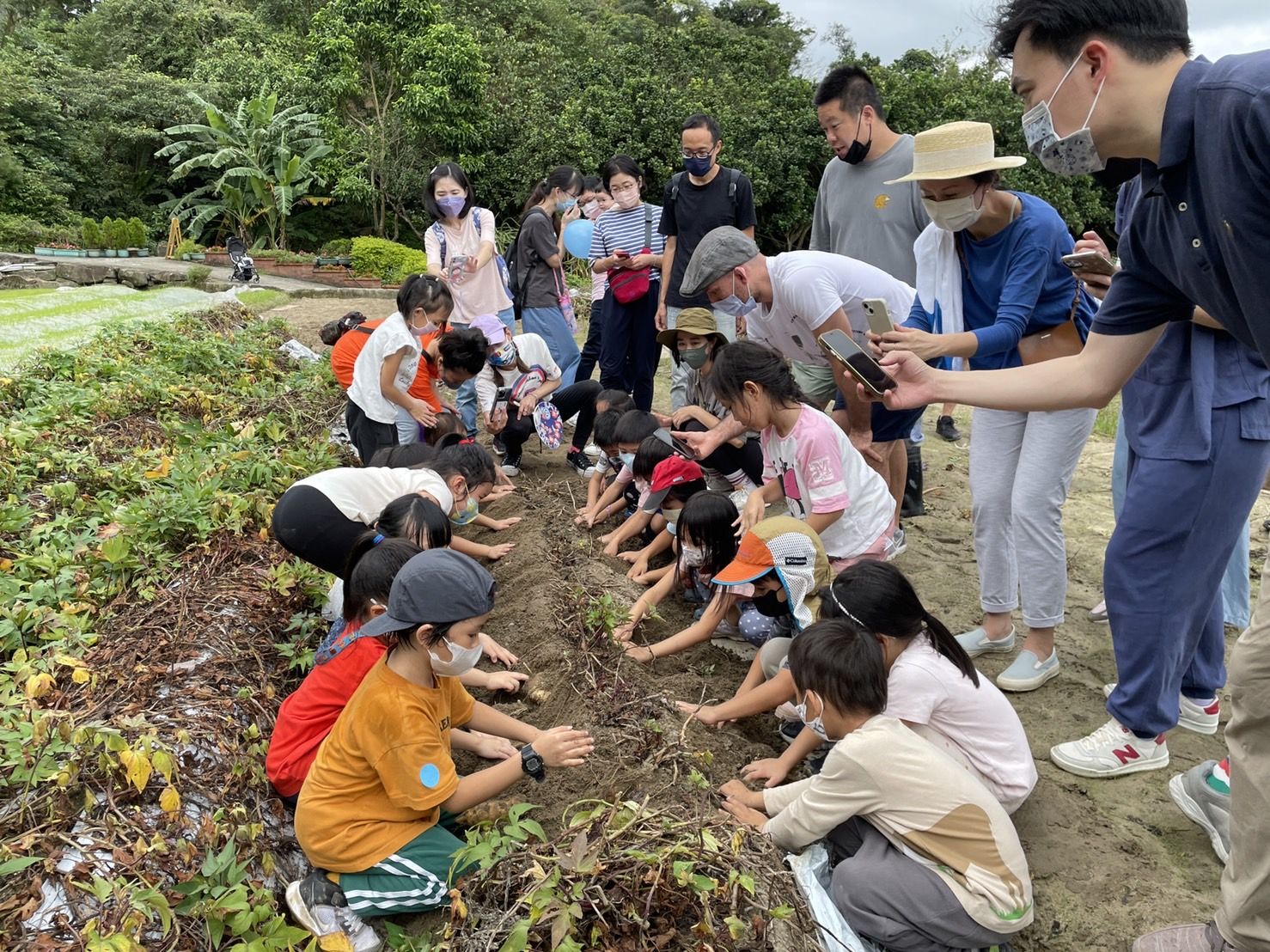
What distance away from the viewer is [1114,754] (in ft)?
9.51

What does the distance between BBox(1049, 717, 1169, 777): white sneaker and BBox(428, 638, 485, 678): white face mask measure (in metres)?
1.94

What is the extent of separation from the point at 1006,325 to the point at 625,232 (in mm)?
3418

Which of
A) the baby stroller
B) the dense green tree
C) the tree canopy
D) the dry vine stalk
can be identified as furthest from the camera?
the tree canopy

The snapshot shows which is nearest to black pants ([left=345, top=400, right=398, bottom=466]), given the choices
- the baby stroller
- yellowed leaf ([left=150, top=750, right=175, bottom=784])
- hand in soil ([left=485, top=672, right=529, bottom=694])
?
hand in soil ([left=485, top=672, right=529, bottom=694])

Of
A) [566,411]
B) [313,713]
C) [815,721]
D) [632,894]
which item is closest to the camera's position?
[632,894]

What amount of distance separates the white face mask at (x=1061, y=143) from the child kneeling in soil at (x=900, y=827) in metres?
1.22

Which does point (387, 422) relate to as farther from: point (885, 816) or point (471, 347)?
point (885, 816)

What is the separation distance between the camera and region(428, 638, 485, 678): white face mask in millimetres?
2477

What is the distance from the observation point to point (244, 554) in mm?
4066

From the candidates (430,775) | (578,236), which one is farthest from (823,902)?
(578,236)

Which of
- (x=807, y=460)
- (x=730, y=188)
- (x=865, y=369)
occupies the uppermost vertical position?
(x=730, y=188)

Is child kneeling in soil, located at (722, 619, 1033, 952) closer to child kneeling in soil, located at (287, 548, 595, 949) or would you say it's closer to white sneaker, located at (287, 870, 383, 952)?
child kneeling in soil, located at (287, 548, 595, 949)

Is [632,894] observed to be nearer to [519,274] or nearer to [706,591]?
[706,591]

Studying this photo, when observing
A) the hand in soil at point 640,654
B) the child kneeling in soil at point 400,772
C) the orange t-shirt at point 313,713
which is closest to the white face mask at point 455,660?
the child kneeling in soil at point 400,772
